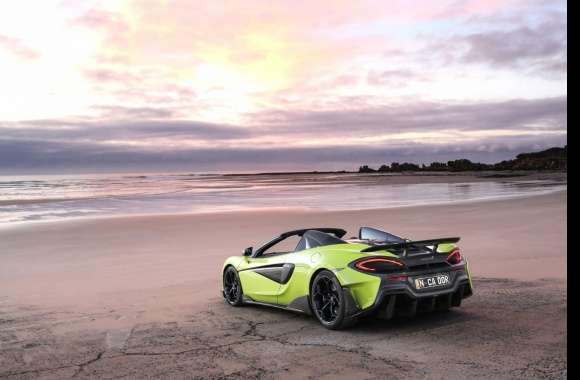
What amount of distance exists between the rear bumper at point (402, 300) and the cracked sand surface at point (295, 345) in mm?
230

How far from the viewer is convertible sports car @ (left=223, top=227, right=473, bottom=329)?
21.2ft

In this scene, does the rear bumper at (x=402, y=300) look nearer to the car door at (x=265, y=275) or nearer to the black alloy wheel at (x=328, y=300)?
the black alloy wheel at (x=328, y=300)

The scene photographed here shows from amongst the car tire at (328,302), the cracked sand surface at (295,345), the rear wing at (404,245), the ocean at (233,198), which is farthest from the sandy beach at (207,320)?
the ocean at (233,198)

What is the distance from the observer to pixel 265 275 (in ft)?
26.9

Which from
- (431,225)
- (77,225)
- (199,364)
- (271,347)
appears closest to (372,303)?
(271,347)

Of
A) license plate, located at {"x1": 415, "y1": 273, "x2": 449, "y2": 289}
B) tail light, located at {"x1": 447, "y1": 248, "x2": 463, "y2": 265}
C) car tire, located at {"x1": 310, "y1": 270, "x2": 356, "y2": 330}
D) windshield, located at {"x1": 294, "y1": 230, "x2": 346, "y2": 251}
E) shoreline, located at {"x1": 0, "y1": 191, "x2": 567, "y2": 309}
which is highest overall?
windshield, located at {"x1": 294, "y1": 230, "x2": 346, "y2": 251}

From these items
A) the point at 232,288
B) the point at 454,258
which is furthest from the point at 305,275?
the point at 232,288

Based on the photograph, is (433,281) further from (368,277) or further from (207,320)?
(207,320)

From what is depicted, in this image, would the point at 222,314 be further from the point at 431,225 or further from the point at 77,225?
the point at 77,225

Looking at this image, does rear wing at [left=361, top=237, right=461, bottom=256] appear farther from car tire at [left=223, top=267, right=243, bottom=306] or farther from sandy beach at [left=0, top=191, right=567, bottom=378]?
car tire at [left=223, top=267, right=243, bottom=306]

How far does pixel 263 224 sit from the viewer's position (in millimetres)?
20984

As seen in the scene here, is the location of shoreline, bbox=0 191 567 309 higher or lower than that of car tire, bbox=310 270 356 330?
lower

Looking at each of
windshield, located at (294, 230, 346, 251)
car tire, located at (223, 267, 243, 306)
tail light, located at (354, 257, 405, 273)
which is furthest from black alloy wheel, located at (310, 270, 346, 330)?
car tire, located at (223, 267, 243, 306)

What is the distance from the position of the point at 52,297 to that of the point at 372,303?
230 inches
